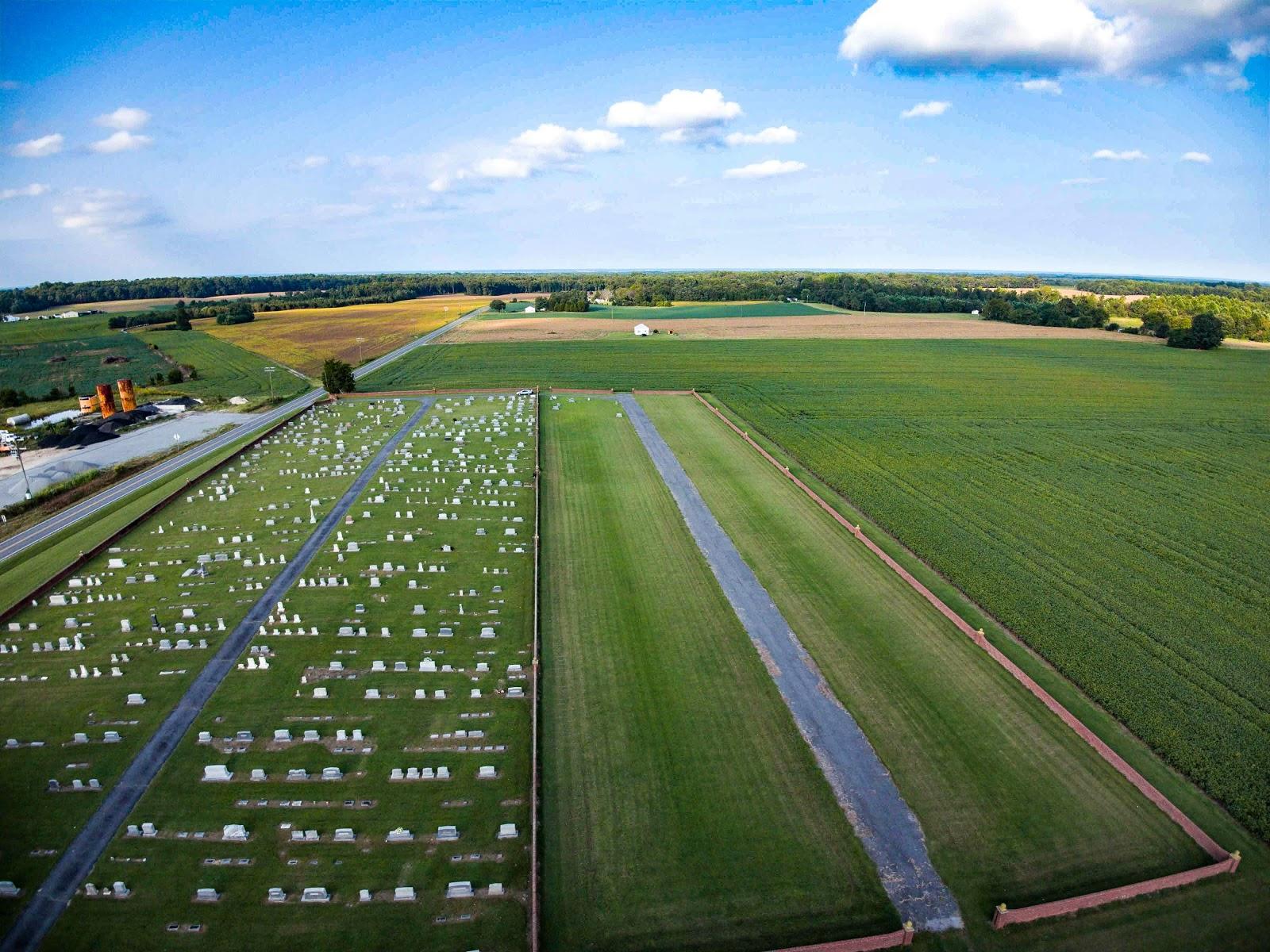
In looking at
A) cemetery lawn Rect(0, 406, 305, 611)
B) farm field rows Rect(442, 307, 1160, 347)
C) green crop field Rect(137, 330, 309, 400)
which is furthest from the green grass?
farm field rows Rect(442, 307, 1160, 347)

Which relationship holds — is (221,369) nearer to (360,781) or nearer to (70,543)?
(70,543)

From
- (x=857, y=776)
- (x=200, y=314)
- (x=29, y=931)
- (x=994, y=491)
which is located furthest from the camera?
(x=200, y=314)

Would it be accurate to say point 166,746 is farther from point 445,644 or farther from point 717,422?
point 717,422

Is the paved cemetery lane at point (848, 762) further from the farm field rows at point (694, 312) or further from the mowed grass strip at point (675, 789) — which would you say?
the farm field rows at point (694, 312)

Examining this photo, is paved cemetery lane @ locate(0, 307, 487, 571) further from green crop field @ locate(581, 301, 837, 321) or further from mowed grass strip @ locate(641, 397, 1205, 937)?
green crop field @ locate(581, 301, 837, 321)

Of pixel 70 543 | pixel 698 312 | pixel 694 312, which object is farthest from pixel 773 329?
pixel 70 543

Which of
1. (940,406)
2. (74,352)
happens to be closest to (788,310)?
(940,406)

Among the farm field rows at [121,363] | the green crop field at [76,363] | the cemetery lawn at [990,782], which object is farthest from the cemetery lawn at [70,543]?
the green crop field at [76,363]
